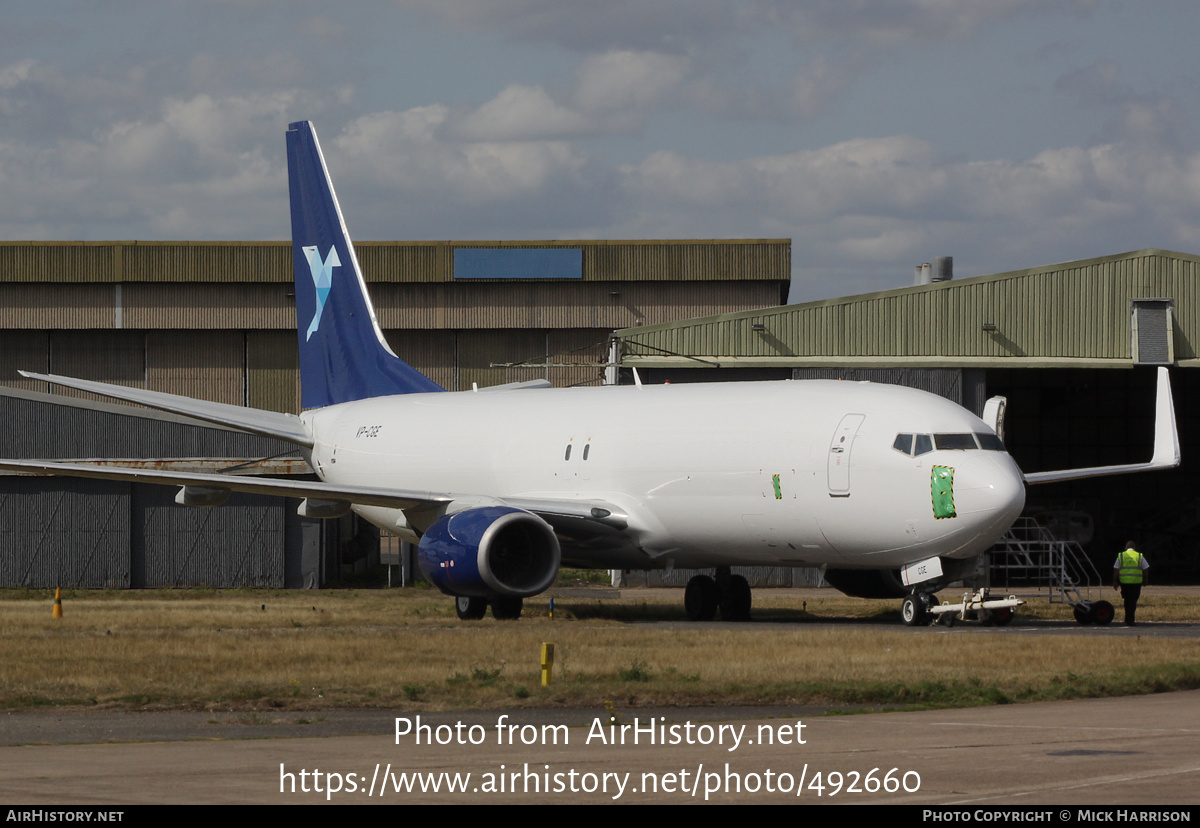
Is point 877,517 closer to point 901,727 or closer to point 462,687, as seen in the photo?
point 462,687

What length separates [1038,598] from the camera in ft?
107

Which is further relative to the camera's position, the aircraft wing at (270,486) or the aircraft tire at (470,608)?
the aircraft tire at (470,608)

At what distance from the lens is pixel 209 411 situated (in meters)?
28.6

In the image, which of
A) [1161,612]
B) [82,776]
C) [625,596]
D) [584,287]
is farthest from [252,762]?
[584,287]

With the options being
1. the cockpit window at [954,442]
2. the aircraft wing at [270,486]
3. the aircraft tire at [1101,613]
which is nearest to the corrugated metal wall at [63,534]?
the aircraft wing at [270,486]

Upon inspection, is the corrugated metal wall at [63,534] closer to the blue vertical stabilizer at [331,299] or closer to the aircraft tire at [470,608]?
the blue vertical stabilizer at [331,299]

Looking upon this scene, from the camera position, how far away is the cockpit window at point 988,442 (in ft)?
70.6

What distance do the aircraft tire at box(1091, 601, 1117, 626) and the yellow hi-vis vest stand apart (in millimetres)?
499

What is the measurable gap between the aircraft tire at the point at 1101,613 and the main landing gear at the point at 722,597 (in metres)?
5.27

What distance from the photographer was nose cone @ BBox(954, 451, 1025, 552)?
20.6 metres

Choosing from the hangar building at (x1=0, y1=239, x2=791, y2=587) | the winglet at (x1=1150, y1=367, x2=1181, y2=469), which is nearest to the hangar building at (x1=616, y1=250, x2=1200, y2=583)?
the winglet at (x1=1150, y1=367, x2=1181, y2=469)

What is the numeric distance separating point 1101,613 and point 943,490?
15.6 ft

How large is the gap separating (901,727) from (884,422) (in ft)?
34.7

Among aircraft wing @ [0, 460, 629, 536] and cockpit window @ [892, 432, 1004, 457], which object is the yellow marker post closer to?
cockpit window @ [892, 432, 1004, 457]
